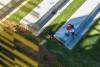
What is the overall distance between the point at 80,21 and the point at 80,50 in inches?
92.5

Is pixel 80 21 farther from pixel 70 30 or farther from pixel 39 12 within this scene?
pixel 39 12

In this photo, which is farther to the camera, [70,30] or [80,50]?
[70,30]

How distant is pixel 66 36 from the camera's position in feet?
72.7

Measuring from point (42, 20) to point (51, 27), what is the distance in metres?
0.85

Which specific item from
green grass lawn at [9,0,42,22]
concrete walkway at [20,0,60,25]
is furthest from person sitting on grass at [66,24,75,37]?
green grass lawn at [9,0,42,22]

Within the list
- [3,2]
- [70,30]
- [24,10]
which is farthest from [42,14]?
[3,2]

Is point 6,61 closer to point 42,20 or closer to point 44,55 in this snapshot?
point 44,55

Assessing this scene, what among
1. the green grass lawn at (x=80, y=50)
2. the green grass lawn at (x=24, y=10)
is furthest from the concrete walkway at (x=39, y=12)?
the green grass lawn at (x=80, y=50)

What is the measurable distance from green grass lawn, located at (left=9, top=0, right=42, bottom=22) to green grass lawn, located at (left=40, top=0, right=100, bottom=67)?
79.6 inches

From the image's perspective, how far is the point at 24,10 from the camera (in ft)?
78.8

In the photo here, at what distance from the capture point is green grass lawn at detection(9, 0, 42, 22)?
23.5 meters

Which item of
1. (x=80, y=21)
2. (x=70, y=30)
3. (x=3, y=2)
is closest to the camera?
(x=70, y=30)

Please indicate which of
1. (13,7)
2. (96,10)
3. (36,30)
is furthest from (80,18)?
(13,7)

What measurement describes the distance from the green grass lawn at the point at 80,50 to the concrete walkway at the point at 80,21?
1.01ft
